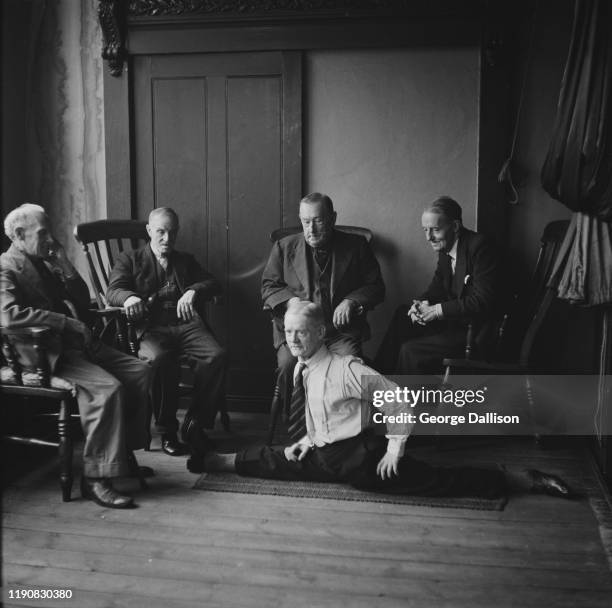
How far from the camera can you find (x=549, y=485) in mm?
3400

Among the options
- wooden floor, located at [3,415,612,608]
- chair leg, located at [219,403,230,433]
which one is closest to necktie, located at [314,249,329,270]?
chair leg, located at [219,403,230,433]

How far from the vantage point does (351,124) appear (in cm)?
460

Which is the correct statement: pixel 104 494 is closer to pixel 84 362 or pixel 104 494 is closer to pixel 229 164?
pixel 84 362

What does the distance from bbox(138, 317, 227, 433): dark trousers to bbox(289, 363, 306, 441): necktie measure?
47 centimetres

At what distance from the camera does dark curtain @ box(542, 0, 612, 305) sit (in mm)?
3188

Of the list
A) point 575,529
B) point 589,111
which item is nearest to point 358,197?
point 589,111

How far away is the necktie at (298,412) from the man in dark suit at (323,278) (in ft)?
0.57

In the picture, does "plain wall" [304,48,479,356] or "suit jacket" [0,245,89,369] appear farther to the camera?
"plain wall" [304,48,479,356]

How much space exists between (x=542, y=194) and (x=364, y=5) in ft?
4.98

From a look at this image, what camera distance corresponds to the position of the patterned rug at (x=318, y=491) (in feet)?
10.9

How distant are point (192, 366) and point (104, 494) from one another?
1.03 meters

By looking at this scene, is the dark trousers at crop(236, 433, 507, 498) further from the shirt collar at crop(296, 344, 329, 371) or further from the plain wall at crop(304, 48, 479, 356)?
the plain wall at crop(304, 48, 479, 356)

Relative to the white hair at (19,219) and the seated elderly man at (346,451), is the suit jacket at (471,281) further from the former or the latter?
the white hair at (19,219)

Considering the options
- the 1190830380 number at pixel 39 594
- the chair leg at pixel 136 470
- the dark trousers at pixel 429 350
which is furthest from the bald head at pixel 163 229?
the 1190830380 number at pixel 39 594
